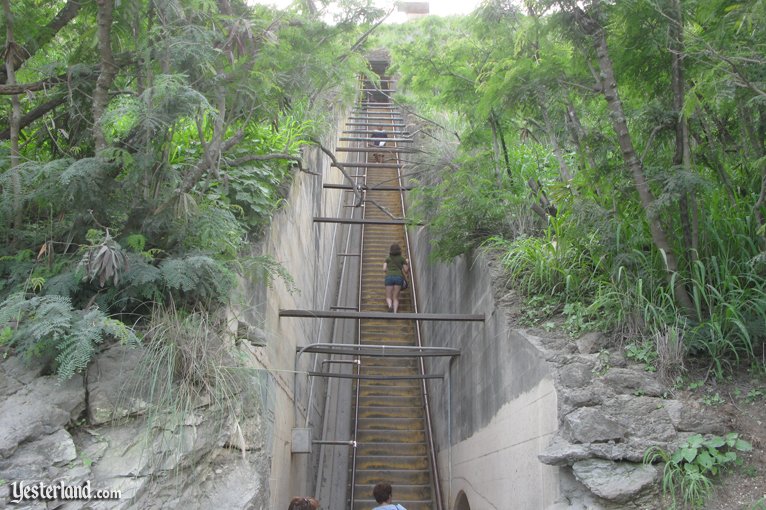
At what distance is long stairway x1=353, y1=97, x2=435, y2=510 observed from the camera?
9.59m

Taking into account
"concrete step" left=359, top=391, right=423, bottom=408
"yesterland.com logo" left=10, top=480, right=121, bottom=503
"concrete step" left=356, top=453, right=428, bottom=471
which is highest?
"concrete step" left=359, top=391, right=423, bottom=408

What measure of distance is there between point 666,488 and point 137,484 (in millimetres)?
3122

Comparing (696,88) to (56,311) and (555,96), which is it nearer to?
(555,96)

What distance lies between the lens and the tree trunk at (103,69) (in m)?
4.35

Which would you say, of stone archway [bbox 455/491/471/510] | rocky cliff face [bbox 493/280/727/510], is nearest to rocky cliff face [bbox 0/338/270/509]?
rocky cliff face [bbox 493/280/727/510]

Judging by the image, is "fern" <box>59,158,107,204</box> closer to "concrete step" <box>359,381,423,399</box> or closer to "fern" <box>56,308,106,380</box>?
"fern" <box>56,308,106,380</box>

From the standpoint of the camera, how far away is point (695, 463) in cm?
405

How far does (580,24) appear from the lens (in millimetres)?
5125

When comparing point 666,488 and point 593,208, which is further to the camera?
point 593,208

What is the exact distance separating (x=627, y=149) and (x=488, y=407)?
3115 mm

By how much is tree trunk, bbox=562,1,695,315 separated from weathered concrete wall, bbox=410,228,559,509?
120cm

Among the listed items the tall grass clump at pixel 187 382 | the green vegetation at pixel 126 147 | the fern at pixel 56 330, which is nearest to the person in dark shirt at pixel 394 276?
the green vegetation at pixel 126 147

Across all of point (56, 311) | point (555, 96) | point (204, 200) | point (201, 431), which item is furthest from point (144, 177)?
point (555, 96)

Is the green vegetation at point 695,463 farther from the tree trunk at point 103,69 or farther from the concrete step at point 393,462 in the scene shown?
the concrete step at point 393,462
